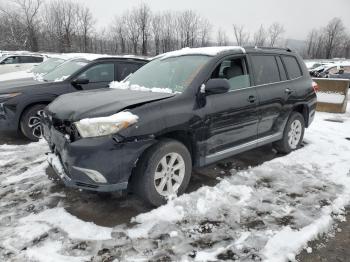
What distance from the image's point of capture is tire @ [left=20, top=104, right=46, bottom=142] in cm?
612

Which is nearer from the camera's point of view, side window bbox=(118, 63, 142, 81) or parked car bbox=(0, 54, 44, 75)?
side window bbox=(118, 63, 142, 81)

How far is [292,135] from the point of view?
5.87 m

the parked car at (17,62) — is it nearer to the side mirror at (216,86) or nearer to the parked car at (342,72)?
the side mirror at (216,86)

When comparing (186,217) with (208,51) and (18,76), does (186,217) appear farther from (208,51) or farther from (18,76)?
(18,76)

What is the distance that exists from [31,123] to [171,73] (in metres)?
3.22

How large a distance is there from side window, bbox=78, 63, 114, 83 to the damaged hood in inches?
103

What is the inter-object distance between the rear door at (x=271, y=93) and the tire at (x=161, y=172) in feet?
5.39

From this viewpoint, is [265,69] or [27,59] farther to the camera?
[27,59]

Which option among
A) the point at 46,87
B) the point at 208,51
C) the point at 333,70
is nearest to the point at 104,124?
the point at 208,51

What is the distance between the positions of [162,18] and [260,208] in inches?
2829

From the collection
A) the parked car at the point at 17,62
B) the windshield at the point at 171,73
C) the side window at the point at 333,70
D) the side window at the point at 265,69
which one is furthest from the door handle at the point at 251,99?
the side window at the point at 333,70

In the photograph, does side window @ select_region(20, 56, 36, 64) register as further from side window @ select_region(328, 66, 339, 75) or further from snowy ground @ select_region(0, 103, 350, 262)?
side window @ select_region(328, 66, 339, 75)

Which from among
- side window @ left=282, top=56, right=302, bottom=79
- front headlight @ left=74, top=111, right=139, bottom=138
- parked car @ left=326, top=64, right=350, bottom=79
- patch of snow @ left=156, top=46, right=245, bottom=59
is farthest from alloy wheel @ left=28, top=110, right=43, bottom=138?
parked car @ left=326, top=64, right=350, bottom=79

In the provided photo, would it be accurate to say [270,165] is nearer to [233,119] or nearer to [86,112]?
[233,119]
